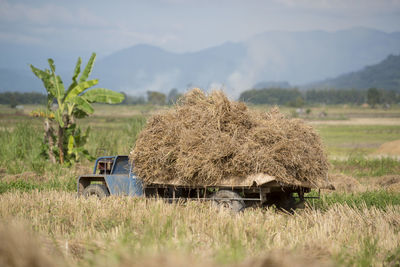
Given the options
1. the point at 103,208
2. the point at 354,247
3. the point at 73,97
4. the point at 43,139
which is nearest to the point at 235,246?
the point at 354,247

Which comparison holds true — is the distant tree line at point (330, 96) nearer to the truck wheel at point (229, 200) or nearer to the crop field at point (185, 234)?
the truck wheel at point (229, 200)

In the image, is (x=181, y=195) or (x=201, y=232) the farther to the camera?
(x=181, y=195)

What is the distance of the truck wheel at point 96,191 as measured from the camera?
9.36 m

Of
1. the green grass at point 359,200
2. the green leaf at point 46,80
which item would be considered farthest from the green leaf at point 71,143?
the green grass at point 359,200

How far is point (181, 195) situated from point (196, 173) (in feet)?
4.52

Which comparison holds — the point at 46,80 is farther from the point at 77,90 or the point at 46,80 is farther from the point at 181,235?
the point at 181,235

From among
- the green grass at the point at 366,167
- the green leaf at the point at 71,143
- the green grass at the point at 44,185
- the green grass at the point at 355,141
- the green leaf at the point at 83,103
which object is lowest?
the green grass at the point at 355,141

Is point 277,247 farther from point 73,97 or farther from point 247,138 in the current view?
point 73,97

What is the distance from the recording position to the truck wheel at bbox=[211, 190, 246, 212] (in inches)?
312

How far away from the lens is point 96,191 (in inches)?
369

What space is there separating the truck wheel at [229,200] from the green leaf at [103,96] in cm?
802

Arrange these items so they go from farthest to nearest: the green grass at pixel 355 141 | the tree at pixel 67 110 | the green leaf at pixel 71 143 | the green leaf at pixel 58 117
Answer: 1. the green grass at pixel 355 141
2. the green leaf at pixel 71 143
3. the tree at pixel 67 110
4. the green leaf at pixel 58 117

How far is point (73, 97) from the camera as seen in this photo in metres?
15.9

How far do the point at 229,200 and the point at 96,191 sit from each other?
9.94ft
